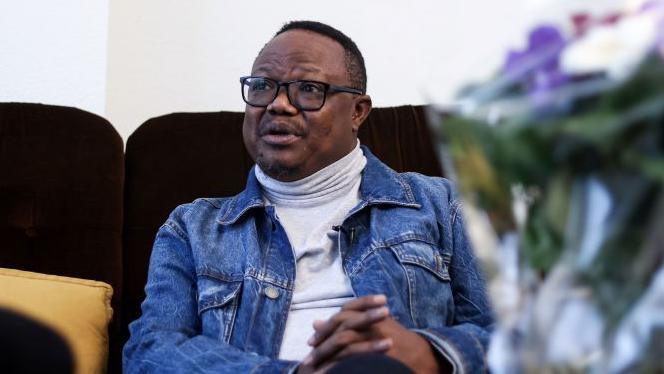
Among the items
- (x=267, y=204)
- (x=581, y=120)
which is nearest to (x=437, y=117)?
(x=581, y=120)

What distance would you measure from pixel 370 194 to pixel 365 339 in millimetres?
452

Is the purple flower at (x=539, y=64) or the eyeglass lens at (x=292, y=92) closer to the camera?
the purple flower at (x=539, y=64)

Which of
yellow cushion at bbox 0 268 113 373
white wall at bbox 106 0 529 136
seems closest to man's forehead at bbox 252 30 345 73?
yellow cushion at bbox 0 268 113 373

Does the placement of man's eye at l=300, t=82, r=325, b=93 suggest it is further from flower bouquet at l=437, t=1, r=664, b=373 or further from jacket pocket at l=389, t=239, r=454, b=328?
flower bouquet at l=437, t=1, r=664, b=373

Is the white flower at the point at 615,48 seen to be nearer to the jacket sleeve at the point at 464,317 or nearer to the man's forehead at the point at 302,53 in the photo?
the jacket sleeve at the point at 464,317

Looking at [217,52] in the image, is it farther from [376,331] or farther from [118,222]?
[376,331]

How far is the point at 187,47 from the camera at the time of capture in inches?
93.2

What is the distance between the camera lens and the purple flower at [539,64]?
0.63m

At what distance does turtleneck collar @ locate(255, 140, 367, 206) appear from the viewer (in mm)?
1650

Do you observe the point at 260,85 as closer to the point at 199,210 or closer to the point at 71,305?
the point at 199,210

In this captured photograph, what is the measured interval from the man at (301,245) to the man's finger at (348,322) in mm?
91

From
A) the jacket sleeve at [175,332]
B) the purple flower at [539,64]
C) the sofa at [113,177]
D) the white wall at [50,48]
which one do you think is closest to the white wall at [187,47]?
the white wall at [50,48]

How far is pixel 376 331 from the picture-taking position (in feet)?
4.08

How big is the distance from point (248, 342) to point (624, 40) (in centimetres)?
101
